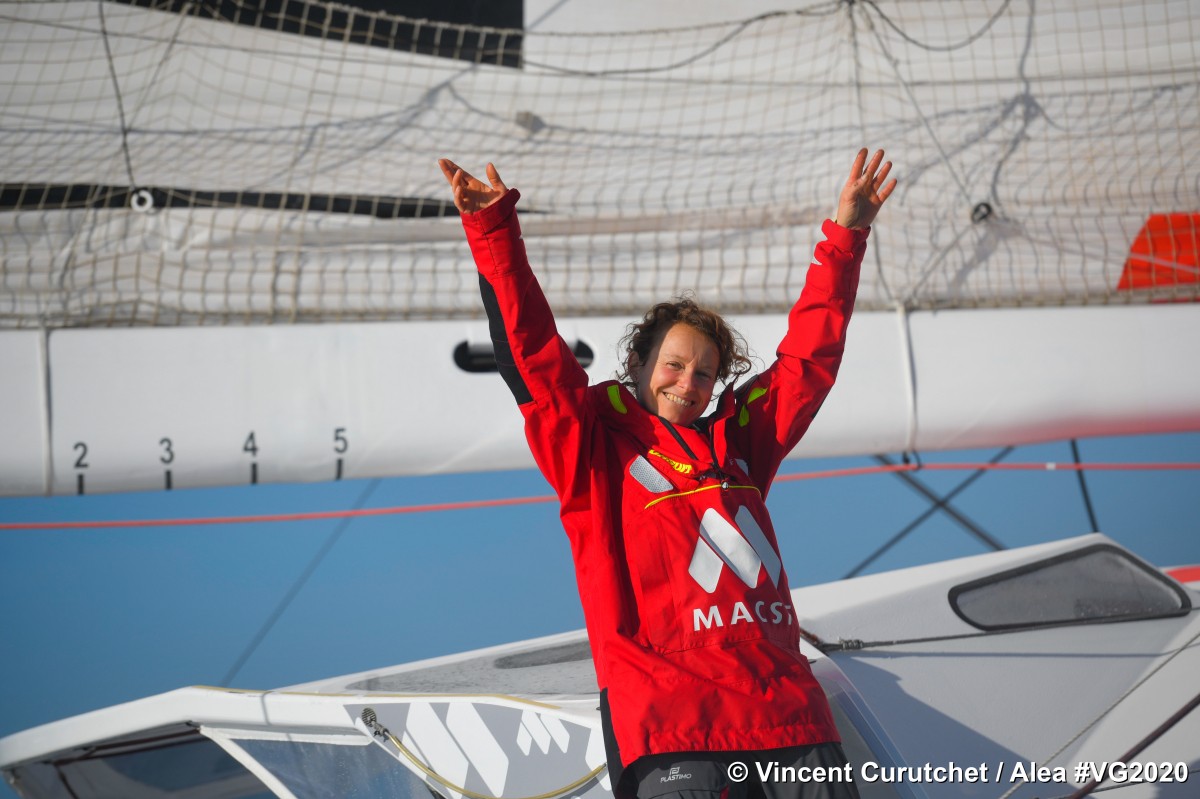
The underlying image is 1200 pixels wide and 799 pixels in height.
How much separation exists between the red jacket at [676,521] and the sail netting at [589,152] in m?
1.02

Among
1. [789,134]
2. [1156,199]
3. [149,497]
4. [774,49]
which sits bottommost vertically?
[149,497]

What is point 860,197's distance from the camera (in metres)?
1.04

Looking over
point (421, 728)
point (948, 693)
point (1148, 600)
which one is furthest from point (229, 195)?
point (1148, 600)

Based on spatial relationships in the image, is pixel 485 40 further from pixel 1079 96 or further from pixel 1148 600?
pixel 1148 600

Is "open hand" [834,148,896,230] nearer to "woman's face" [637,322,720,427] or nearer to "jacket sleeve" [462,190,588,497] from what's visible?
"woman's face" [637,322,720,427]

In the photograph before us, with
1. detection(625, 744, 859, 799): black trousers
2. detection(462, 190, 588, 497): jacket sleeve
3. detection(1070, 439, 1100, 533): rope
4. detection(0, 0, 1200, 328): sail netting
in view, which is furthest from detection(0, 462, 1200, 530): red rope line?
detection(625, 744, 859, 799): black trousers

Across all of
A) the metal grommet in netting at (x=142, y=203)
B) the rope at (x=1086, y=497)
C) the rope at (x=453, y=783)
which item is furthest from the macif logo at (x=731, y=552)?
the metal grommet in netting at (x=142, y=203)

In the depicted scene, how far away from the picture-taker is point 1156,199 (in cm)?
228

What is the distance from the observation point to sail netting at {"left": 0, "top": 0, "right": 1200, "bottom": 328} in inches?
80.7

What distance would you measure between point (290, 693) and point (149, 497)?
746 mm

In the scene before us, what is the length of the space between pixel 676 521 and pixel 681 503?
0.02 metres

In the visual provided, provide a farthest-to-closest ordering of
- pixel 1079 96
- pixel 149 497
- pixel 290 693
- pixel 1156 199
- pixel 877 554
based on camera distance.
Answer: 1. pixel 1079 96
2. pixel 1156 199
3. pixel 877 554
4. pixel 149 497
5. pixel 290 693

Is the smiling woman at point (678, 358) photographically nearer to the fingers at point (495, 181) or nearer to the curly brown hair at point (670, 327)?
the curly brown hair at point (670, 327)

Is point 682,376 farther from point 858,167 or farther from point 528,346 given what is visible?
point 858,167
